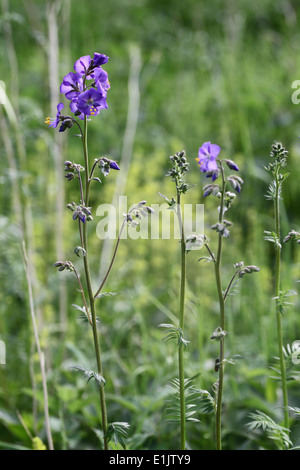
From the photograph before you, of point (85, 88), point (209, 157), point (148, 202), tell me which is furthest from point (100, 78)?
point (148, 202)

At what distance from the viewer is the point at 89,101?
1.27 m

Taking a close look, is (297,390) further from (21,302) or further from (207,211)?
(207,211)

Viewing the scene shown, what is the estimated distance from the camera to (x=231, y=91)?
4574mm

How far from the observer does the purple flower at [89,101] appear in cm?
126

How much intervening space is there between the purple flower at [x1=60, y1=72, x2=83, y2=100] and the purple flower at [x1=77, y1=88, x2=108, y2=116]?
0.05 m

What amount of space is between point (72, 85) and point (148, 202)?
2.32 m

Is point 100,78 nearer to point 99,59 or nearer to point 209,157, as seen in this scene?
point 99,59

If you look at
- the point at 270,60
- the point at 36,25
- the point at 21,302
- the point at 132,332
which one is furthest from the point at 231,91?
the point at 21,302

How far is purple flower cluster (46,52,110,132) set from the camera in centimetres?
126

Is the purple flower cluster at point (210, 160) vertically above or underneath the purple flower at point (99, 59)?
underneath

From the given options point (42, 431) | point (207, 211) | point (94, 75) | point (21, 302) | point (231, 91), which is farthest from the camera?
point (231, 91)

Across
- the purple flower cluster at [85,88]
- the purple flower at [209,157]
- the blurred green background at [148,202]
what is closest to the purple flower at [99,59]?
the purple flower cluster at [85,88]

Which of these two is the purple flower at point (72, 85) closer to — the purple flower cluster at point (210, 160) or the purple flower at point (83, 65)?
the purple flower at point (83, 65)
